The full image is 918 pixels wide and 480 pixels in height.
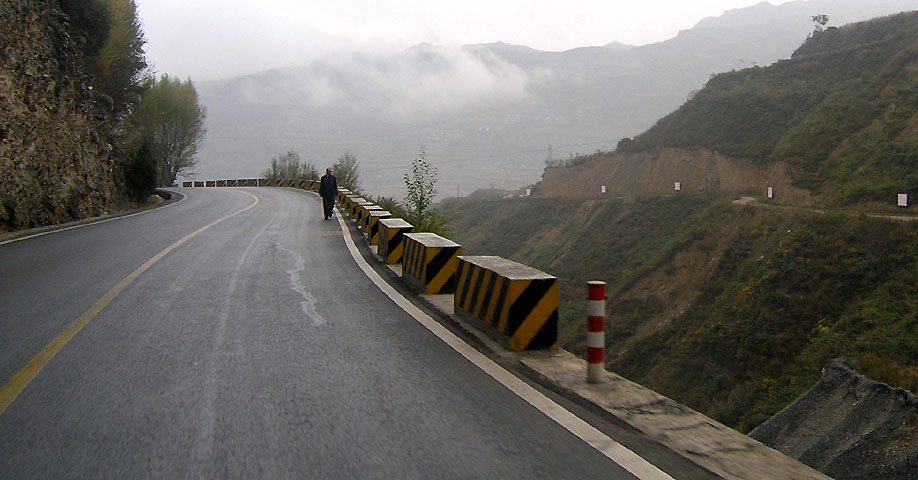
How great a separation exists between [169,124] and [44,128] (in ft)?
136

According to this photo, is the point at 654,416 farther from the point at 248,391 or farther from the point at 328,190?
the point at 328,190

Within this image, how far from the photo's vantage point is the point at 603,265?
57469 mm

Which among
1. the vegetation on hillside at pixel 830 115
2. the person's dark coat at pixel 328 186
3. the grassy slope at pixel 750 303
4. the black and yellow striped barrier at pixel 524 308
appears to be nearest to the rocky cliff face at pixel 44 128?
the person's dark coat at pixel 328 186

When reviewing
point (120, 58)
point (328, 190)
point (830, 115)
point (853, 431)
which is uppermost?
point (120, 58)

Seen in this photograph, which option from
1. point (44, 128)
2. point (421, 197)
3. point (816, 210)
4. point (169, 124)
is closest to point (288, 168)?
point (169, 124)

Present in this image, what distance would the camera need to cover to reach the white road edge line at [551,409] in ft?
12.8

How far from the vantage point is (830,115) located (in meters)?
55.1

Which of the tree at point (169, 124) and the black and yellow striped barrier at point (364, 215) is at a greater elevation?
the tree at point (169, 124)

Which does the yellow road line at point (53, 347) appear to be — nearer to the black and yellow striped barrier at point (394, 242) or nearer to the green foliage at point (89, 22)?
the black and yellow striped barrier at point (394, 242)

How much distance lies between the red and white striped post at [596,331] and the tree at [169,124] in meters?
53.5

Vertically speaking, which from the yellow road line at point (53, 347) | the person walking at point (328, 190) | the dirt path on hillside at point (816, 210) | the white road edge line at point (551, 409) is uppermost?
the person walking at point (328, 190)

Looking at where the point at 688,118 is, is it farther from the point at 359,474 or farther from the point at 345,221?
the point at 359,474

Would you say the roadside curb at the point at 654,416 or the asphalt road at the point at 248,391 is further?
the roadside curb at the point at 654,416

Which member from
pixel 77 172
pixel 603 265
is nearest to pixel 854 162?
pixel 603 265
